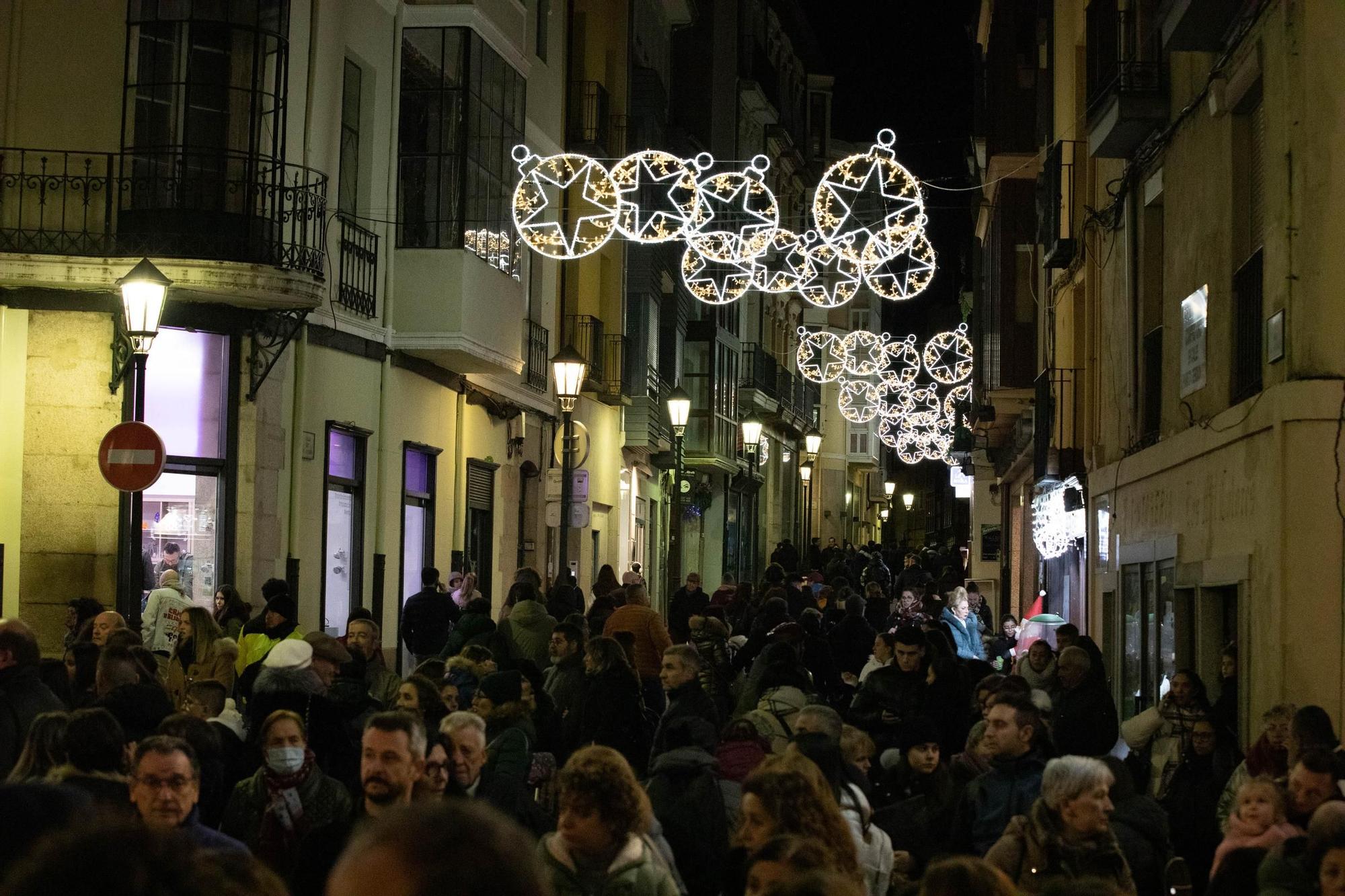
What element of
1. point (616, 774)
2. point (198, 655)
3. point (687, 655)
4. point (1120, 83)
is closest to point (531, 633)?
point (198, 655)

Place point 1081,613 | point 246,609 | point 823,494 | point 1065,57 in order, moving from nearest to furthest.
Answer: point 246,609, point 1081,613, point 1065,57, point 823,494

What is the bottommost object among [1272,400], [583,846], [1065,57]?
[583,846]

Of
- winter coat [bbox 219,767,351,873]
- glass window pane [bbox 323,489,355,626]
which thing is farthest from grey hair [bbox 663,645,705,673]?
glass window pane [bbox 323,489,355,626]

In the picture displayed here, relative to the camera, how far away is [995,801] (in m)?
8.23

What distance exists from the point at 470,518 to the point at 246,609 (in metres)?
10.3

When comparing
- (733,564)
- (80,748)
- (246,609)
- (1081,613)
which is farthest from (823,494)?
(80,748)

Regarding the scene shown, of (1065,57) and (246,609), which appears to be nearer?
(246,609)

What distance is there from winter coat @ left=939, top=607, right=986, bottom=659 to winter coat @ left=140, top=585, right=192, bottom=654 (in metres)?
7.45

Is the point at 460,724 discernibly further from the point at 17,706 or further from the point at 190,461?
the point at 190,461

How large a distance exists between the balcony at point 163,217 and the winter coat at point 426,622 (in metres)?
3.05

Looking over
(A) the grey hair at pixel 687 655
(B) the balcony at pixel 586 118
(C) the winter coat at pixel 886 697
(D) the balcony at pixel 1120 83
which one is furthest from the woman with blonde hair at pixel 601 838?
(B) the balcony at pixel 586 118

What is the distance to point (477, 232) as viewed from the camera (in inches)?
934

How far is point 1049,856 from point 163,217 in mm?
13433

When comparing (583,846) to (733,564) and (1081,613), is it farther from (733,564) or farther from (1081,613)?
(733,564)
